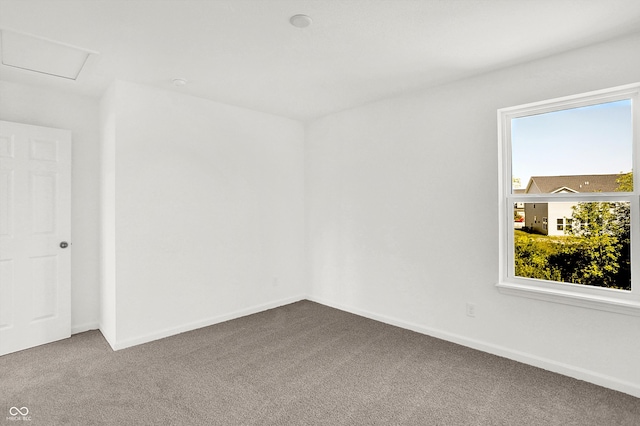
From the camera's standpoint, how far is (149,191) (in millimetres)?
3355

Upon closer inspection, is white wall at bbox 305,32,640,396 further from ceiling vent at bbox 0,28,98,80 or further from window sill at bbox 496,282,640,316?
ceiling vent at bbox 0,28,98,80

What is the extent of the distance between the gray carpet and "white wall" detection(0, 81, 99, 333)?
0.41 meters

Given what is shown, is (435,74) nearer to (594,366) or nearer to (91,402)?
(594,366)

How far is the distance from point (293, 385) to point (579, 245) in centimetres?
247

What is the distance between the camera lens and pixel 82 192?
11.9 ft

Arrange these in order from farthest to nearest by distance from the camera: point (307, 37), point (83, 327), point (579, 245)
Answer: point (83, 327) < point (579, 245) < point (307, 37)

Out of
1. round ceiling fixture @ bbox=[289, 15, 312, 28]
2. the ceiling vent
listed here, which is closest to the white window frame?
round ceiling fixture @ bbox=[289, 15, 312, 28]

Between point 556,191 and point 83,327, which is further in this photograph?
point 83,327

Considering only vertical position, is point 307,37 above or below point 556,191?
above

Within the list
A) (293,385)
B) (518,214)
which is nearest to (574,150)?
(518,214)

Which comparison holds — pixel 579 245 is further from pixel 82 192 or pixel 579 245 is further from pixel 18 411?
pixel 82 192

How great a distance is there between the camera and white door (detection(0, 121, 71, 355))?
10.1 ft
